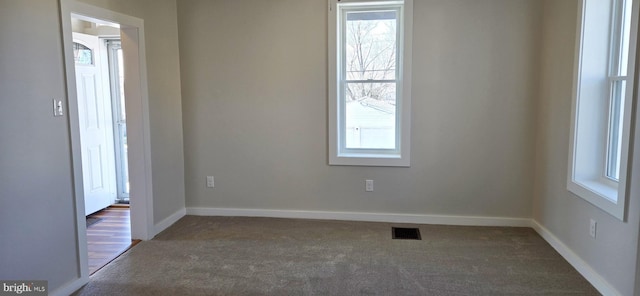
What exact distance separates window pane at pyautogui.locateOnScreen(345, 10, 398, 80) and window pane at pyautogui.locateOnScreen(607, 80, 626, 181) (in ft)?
5.87

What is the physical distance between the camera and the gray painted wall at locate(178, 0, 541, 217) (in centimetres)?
372

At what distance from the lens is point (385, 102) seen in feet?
13.2

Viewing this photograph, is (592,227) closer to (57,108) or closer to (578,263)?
(578,263)

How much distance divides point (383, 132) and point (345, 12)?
1207 mm

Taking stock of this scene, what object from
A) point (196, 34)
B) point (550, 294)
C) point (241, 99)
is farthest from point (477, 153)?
point (196, 34)

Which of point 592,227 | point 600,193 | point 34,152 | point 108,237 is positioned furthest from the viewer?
point 108,237

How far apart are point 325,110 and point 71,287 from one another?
2.46 metres

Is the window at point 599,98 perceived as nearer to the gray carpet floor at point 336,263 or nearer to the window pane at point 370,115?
the gray carpet floor at point 336,263

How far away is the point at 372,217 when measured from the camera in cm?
409

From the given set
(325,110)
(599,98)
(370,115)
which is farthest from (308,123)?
(599,98)

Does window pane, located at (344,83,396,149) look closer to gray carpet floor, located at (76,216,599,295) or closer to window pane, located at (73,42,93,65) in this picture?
gray carpet floor, located at (76,216,599,295)

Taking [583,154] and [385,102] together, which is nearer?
[583,154]

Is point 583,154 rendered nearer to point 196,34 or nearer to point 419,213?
point 419,213

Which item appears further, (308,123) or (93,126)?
(93,126)
